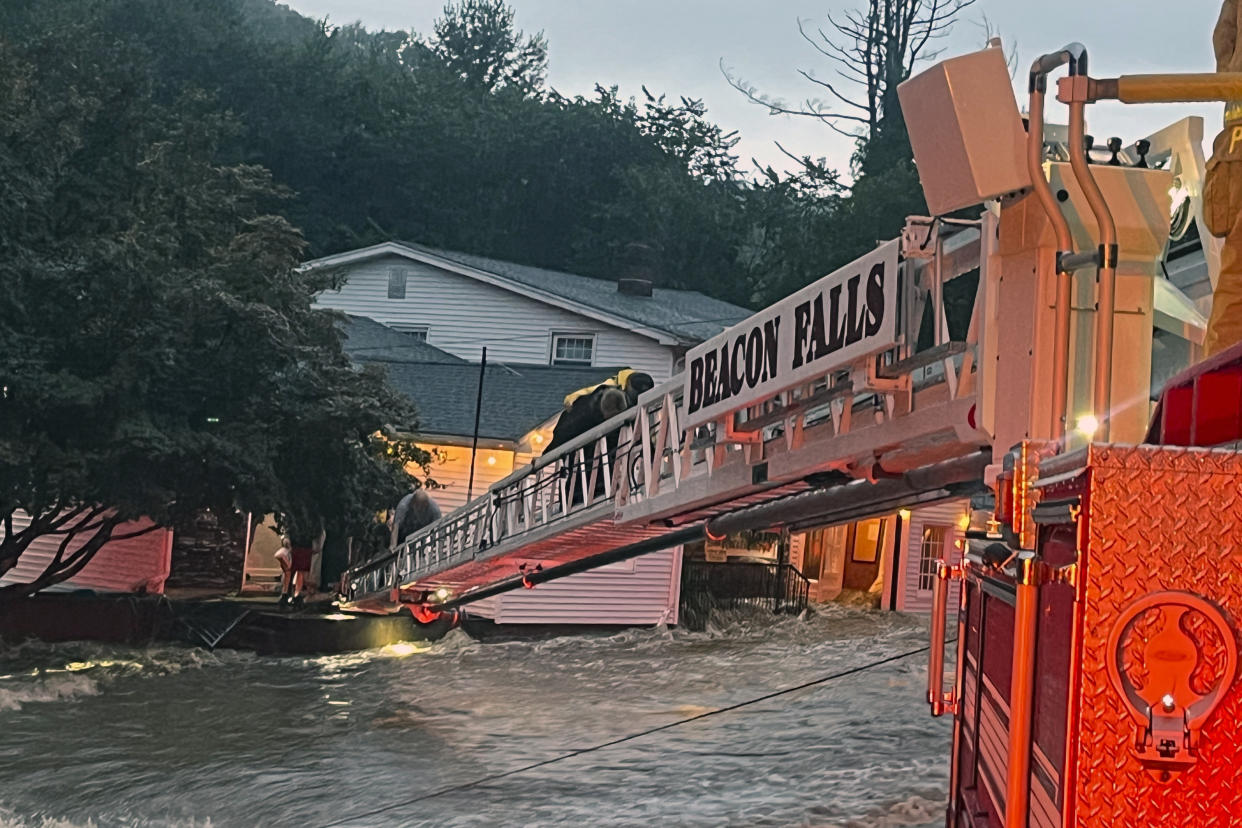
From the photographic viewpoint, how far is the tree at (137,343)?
16.1 m

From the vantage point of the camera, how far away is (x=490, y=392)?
2283 centimetres

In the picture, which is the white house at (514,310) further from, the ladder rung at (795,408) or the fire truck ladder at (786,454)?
the ladder rung at (795,408)

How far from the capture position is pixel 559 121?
1943 inches

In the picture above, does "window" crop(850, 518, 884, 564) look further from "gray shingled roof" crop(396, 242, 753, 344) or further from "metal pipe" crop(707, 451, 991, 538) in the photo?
"metal pipe" crop(707, 451, 991, 538)

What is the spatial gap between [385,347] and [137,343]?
367 inches

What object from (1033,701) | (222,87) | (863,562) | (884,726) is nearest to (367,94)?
(222,87)

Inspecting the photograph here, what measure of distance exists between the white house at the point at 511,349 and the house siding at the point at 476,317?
1.0 inches

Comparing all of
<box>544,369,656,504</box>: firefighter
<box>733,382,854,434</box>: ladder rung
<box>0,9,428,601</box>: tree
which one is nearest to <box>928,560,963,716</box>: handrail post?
<box>733,382,854,434</box>: ladder rung

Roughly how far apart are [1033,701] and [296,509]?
1667 cm

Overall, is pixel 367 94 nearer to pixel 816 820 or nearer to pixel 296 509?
pixel 296 509

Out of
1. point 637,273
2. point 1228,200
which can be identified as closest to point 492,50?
point 637,273

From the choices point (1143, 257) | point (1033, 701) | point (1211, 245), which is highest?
point (1211, 245)

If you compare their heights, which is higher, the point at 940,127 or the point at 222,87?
the point at 222,87

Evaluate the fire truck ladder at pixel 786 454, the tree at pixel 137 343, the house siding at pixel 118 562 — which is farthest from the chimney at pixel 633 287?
the fire truck ladder at pixel 786 454
